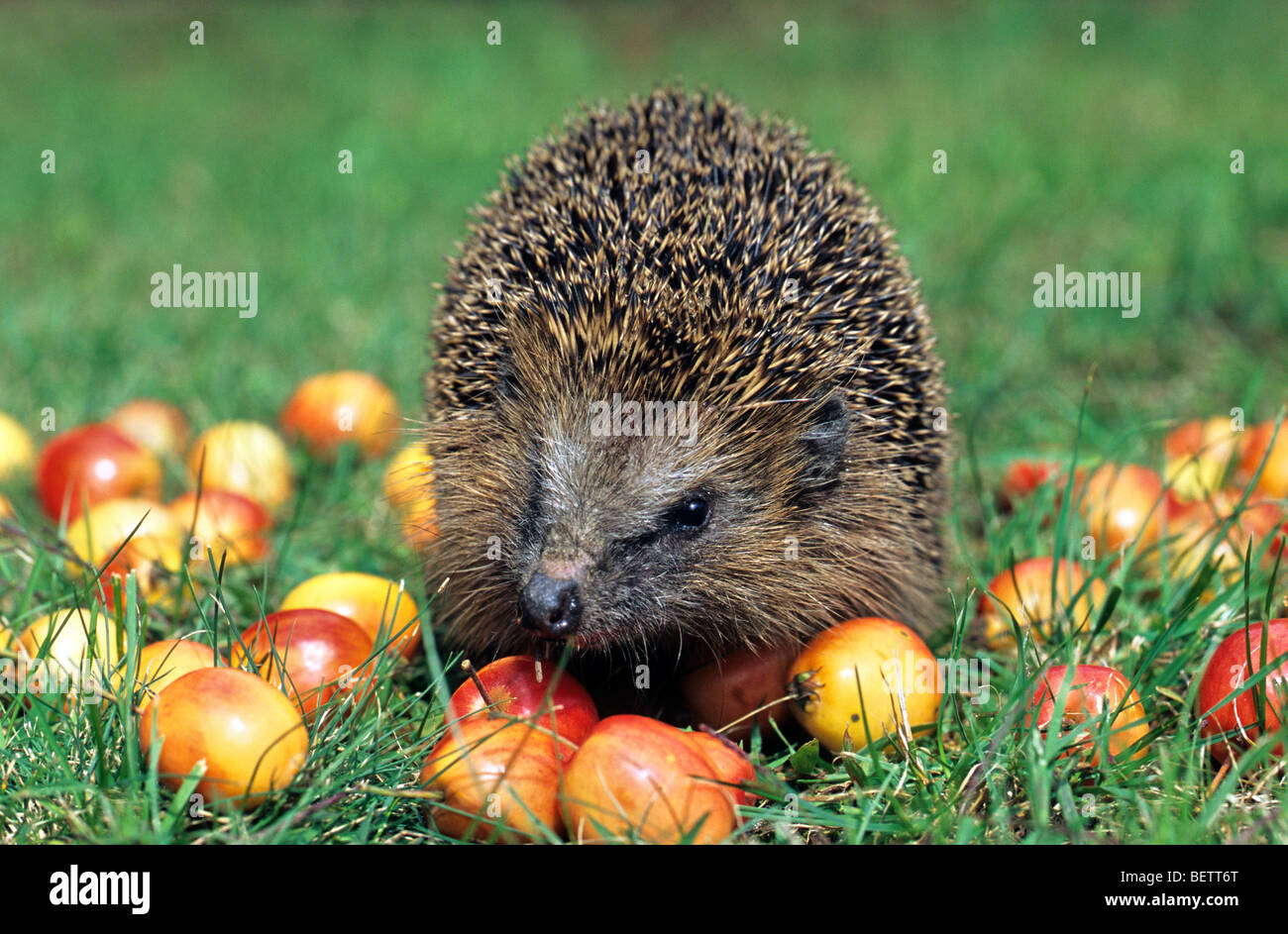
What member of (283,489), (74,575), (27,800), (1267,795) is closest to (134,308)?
(283,489)

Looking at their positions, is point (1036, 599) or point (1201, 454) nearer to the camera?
point (1036, 599)

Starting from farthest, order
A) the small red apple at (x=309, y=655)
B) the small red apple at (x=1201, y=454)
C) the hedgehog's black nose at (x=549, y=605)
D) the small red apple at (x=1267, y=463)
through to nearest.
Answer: the small red apple at (x=1201, y=454) < the small red apple at (x=1267, y=463) < the small red apple at (x=309, y=655) < the hedgehog's black nose at (x=549, y=605)

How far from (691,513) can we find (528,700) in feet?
2.53

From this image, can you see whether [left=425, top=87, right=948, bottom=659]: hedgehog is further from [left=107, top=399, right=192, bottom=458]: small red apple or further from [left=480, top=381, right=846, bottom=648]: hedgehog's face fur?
[left=107, top=399, right=192, bottom=458]: small red apple

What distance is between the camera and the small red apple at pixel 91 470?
185 inches

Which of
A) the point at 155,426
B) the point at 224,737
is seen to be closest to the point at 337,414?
the point at 155,426

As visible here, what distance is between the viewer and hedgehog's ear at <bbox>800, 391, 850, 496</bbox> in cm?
362

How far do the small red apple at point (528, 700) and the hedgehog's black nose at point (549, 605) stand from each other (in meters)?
0.13

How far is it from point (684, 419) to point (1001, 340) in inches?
155

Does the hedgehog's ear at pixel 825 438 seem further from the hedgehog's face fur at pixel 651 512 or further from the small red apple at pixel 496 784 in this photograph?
the small red apple at pixel 496 784

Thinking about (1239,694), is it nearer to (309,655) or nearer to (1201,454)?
(1201,454)

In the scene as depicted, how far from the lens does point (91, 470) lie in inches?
187

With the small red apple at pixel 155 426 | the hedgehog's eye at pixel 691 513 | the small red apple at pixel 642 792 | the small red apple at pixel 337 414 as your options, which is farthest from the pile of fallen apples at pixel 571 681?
the small red apple at pixel 337 414

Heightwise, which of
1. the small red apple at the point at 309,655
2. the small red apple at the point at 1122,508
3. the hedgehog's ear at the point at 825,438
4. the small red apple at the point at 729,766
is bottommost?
the small red apple at the point at 729,766
